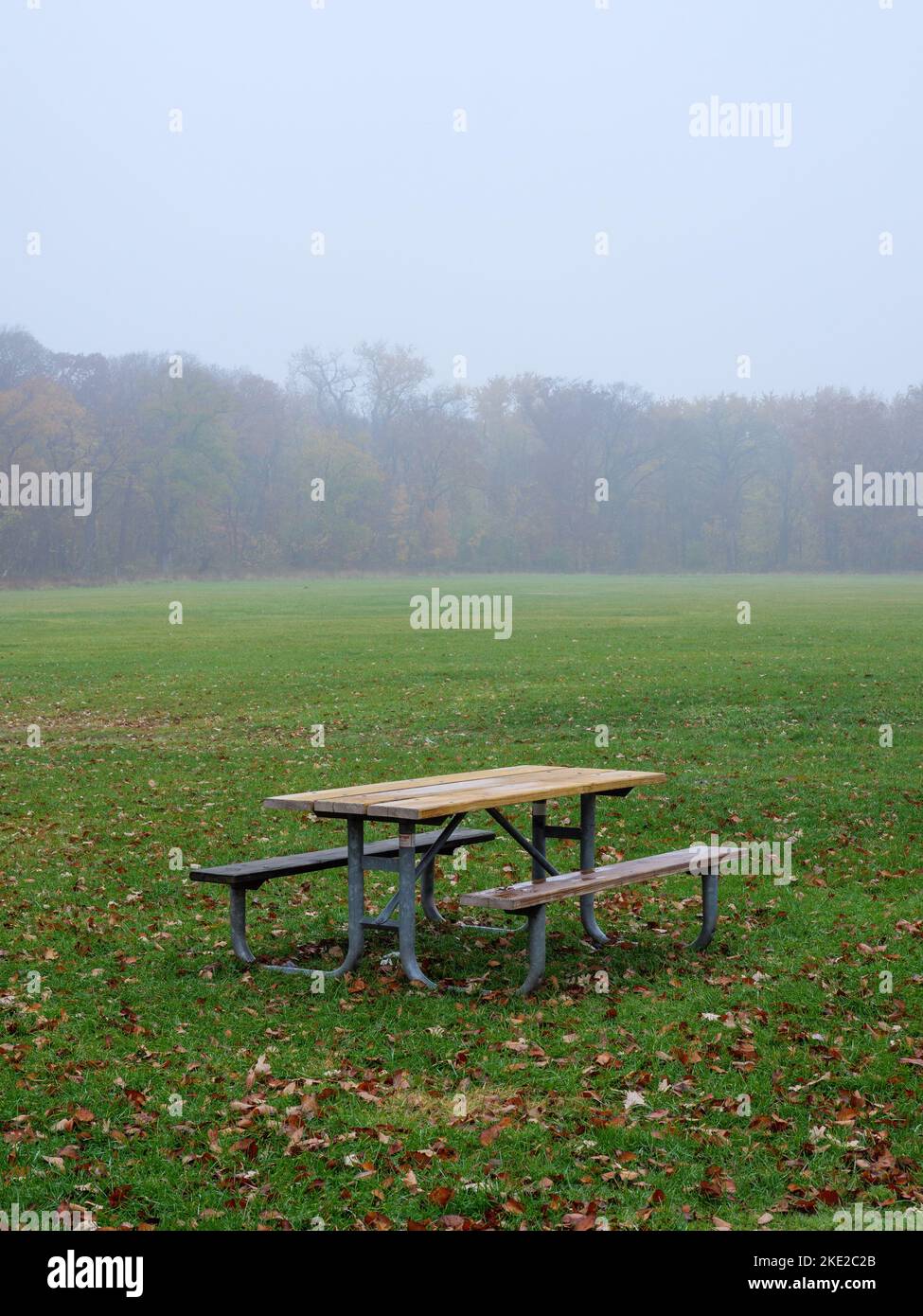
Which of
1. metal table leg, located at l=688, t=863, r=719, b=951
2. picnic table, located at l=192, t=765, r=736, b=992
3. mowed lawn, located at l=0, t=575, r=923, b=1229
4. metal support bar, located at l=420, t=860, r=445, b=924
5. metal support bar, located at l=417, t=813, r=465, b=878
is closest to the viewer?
mowed lawn, located at l=0, t=575, r=923, b=1229

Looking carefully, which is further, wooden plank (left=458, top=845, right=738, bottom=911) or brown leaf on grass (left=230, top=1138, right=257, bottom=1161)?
wooden plank (left=458, top=845, right=738, bottom=911)

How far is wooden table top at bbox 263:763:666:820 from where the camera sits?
24.0 ft

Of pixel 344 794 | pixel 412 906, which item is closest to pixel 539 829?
pixel 412 906

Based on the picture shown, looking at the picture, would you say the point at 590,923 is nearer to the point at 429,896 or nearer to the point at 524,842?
the point at 524,842

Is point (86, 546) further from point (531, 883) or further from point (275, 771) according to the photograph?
point (531, 883)

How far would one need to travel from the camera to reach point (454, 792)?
7.90m

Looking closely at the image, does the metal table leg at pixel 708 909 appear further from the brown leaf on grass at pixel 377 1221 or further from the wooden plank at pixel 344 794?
the brown leaf on grass at pixel 377 1221

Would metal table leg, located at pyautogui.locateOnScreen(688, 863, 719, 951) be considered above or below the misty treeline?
below

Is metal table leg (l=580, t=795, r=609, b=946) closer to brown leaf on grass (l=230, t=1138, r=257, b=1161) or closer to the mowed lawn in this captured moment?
the mowed lawn

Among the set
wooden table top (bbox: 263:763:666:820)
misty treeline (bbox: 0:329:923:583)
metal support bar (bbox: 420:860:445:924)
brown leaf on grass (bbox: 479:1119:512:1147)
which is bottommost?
brown leaf on grass (bbox: 479:1119:512:1147)

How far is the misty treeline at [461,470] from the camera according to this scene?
313 feet

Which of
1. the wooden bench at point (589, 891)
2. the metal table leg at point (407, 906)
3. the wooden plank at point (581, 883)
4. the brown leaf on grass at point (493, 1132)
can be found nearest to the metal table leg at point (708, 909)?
the wooden bench at point (589, 891)

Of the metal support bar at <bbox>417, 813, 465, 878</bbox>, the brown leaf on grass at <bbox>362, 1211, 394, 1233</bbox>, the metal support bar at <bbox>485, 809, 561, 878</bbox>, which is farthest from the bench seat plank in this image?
the brown leaf on grass at <bbox>362, 1211, 394, 1233</bbox>

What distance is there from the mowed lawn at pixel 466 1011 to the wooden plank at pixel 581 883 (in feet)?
1.68
